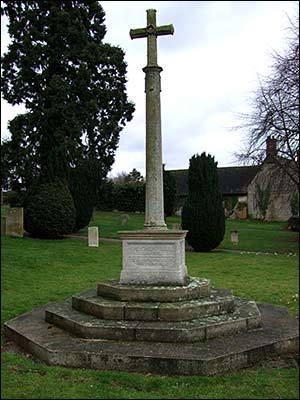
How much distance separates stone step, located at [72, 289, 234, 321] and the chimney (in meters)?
15.1

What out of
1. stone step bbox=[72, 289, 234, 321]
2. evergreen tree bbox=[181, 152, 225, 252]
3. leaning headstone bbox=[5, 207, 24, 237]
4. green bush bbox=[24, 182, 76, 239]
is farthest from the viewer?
evergreen tree bbox=[181, 152, 225, 252]

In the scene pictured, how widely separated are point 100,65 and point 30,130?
20.1 feet

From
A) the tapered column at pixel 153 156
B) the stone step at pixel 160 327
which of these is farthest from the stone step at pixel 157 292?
the tapered column at pixel 153 156

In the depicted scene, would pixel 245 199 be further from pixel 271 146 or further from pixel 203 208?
pixel 203 208

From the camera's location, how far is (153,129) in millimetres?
7266

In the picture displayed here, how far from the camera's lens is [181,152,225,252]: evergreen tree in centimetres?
1967

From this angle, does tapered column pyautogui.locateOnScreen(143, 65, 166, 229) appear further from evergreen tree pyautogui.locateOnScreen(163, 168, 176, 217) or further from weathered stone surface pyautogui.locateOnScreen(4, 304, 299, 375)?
evergreen tree pyautogui.locateOnScreen(163, 168, 176, 217)

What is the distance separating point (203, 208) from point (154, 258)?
13.3 meters

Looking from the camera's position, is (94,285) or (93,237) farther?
(93,237)

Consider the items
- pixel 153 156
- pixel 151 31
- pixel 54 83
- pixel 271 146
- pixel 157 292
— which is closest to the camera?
pixel 157 292

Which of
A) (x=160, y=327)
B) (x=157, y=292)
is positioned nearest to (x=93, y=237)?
(x=157, y=292)

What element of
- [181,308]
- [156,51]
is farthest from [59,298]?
[156,51]

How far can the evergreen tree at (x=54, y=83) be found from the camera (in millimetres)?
23781

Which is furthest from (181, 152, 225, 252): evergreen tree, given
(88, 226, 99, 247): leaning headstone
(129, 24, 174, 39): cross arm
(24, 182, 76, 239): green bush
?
(129, 24, 174, 39): cross arm
